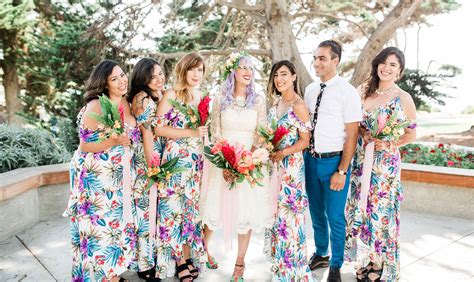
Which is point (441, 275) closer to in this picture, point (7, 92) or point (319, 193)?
point (319, 193)

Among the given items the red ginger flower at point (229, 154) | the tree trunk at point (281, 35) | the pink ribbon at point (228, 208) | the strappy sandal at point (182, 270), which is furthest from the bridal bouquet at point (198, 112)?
the tree trunk at point (281, 35)

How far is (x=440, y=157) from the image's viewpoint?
7.42m

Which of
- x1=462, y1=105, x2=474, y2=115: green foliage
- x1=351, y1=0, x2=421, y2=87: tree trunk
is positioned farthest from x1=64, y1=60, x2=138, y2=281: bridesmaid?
x1=462, y1=105, x2=474, y2=115: green foliage

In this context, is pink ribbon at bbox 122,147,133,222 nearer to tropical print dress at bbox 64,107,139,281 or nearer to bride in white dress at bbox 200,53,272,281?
tropical print dress at bbox 64,107,139,281

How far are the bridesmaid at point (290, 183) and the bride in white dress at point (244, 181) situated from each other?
18cm

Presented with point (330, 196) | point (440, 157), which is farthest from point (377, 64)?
point (440, 157)

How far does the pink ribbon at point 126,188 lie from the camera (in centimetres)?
346

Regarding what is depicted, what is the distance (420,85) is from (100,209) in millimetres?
12291

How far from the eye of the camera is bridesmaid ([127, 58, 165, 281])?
3.68 metres

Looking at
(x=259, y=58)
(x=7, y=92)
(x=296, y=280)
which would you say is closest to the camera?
(x=296, y=280)

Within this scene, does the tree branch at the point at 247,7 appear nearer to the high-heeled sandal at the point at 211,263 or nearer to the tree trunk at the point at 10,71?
the high-heeled sandal at the point at 211,263

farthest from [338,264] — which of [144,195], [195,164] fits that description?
[144,195]

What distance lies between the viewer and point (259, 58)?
13.2 metres

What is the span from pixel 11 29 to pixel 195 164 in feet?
50.7
